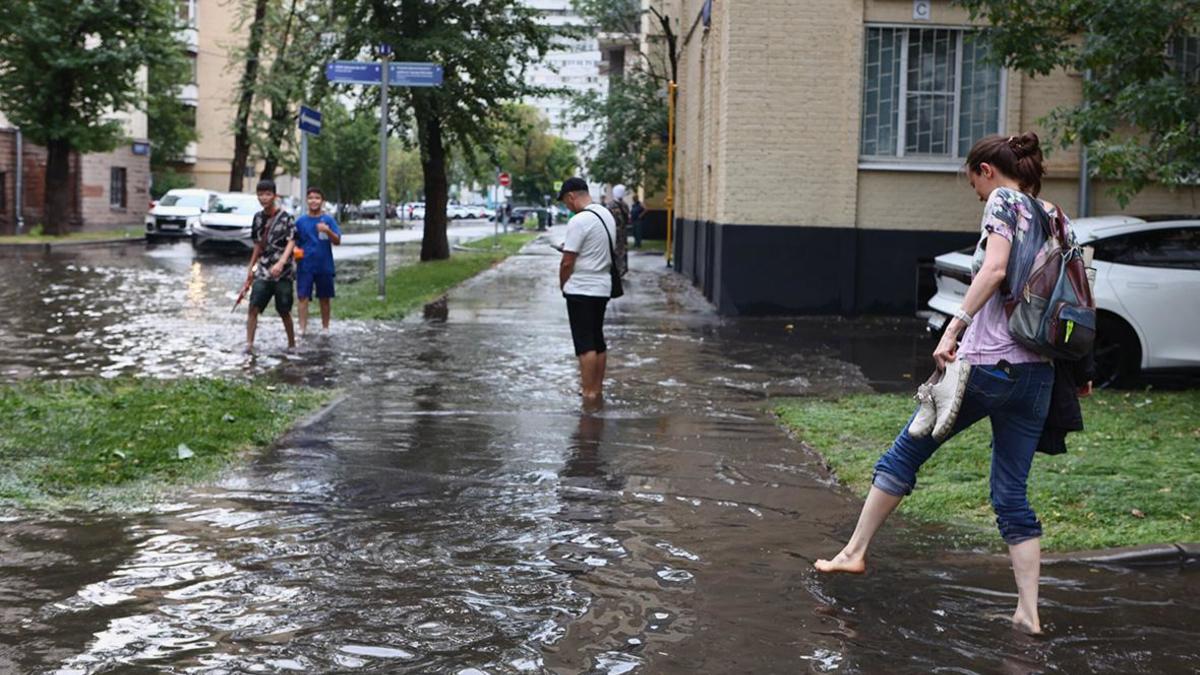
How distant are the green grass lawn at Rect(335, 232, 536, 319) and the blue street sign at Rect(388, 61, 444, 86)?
306 centimetres

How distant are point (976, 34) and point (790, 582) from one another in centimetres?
1011

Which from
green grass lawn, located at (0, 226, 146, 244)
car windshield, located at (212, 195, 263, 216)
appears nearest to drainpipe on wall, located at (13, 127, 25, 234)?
green grass lawn, located at (0, 226, 146, 244)

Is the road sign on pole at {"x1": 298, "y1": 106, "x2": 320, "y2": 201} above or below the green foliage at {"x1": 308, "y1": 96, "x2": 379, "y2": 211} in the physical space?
below

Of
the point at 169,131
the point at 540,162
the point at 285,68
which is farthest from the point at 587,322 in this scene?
the point at 540,162

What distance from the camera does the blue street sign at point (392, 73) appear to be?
786 inches

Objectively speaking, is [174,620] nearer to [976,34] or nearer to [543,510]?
[543,510]

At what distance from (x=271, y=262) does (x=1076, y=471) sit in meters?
9.14

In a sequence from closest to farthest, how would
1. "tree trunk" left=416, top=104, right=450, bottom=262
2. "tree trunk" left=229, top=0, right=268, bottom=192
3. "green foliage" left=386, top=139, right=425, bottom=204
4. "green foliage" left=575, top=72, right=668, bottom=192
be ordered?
"tree trunk" left=416, top=104, right=450, bottom=262
"green foliage" left=575, top=72, right=668, bottom=192
"tree trunk" left=229, top=0, right=268, bottom=192
"green foliage" left=386, top=139, right=425, bottom=204

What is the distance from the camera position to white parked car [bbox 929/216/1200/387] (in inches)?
476

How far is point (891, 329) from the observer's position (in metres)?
17.7

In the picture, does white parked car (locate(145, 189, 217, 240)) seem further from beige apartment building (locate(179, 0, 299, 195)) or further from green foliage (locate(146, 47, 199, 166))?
beige apartment building (locate(179, 0, 299, 195))

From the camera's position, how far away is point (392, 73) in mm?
20297

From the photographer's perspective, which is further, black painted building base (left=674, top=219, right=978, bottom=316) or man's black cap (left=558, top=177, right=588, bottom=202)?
black painted building base (left=674, top=219, right=978, bottom=316)

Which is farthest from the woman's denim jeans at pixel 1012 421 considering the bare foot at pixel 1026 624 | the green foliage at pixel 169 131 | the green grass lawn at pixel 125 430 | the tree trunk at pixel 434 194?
the green foliage at pixel 169 131
